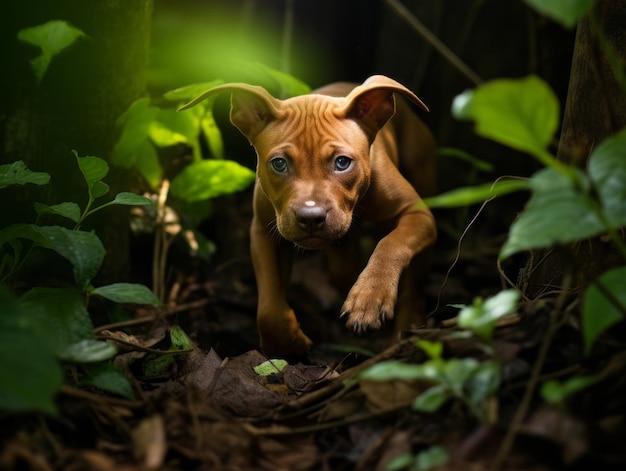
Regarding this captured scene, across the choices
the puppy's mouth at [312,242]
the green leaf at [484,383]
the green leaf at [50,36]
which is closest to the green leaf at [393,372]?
the green leaf at [484,383]

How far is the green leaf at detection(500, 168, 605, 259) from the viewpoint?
75.0 inches

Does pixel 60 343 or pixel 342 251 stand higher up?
pixel 60 343

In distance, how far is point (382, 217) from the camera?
445 centimetres

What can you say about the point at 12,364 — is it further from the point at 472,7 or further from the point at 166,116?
the point at 472,7

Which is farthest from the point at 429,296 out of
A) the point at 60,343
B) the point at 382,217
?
the point at 60,343

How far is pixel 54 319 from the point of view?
2.52m

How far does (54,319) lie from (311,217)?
1.50m

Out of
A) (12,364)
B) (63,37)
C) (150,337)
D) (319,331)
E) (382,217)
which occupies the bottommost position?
(319,331)

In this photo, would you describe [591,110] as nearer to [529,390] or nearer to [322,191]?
[322,191]

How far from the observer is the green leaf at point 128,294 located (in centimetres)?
269

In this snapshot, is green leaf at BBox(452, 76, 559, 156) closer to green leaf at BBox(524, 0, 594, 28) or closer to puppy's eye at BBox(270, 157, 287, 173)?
green leaf at BBox(524, 0, 594, 28)

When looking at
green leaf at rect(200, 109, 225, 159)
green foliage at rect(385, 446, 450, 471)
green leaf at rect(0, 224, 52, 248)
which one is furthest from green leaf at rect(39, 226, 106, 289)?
green leaf at rect(200, 109, 225, 159)

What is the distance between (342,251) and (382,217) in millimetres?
1333

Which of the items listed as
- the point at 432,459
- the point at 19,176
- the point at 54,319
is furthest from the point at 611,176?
the point at 19,176
